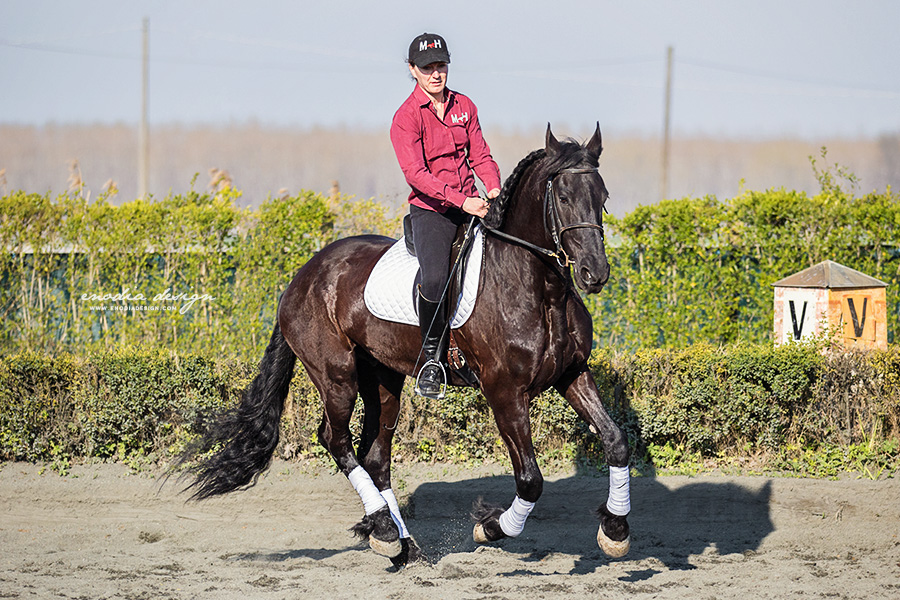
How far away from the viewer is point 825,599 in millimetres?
4719

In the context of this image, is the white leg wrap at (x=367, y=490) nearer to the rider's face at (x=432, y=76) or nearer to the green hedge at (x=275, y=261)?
the rider's face at (x=432, y=76)

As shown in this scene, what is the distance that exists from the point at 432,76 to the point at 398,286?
126 centimetres

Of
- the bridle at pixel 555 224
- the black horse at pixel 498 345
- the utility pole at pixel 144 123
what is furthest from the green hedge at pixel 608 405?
the utility pole at pixel 144 123

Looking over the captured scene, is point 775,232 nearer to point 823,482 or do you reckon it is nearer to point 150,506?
point 823,482

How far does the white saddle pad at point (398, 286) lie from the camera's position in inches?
200

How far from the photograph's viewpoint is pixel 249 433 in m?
6.25

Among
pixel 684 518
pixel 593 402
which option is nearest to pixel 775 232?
pixel 684 518

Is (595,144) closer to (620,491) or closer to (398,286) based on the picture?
(398,286)

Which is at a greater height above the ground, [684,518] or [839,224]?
[839,224]

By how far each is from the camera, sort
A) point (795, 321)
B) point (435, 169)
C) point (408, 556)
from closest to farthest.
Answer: point (435, 169), point (408, 556), point (795, 321)

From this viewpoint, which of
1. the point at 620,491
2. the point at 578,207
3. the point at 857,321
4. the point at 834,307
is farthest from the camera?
the point at 857,321

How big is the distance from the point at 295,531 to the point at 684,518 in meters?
2.79

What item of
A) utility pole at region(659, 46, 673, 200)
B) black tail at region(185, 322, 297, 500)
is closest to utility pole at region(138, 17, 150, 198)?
utility pole at region(659, 46, 673, 200)

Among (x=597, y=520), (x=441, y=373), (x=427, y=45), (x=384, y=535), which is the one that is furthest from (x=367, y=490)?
(x=427, y=45)
